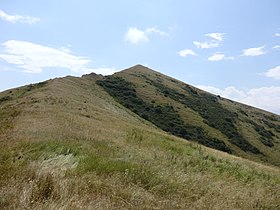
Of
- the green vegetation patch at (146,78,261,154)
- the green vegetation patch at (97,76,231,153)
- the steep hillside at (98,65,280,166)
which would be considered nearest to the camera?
the green vegetation patch at (97,76,231,153)

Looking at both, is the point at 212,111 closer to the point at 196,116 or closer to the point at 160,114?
the point at 196,116

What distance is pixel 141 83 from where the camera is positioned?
10269 centimetres

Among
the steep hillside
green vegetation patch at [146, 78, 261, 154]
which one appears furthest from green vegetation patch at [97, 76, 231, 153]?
green vegetation patch at [146, 78, 261, 154]

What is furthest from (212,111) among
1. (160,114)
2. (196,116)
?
(160,114)

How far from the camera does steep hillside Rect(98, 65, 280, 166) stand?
75438mm

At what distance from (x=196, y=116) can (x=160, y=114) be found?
11.3 metres

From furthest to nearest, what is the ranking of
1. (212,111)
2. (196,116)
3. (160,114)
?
(212,111), (196,116), (160,114)

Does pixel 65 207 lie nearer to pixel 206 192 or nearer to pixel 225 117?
pixel 206 192

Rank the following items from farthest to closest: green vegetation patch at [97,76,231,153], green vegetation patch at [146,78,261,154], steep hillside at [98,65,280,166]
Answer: green vegetation patch at [146,78,261,154] < steep hillside at [98,65,280,166] < green vegetation patch at [97,76,231,153]

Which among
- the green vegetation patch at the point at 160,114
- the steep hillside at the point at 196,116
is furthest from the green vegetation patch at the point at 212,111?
the green vegetation patch at the point at 160,114

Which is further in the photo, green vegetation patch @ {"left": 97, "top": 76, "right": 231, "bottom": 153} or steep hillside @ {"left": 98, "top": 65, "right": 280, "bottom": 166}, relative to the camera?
steep hillside @ {"left": 98, "top": 65, "right": 280, "bottom": 166}

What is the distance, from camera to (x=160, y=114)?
80.4 meters

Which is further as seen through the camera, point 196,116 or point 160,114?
point 196,116

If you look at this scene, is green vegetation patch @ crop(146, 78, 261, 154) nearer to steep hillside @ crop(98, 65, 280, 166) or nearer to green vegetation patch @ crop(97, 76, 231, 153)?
steep hillside @ crop(98, 65, 280, 166)
